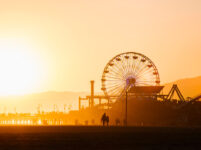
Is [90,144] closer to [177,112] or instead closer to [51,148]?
[51,148]

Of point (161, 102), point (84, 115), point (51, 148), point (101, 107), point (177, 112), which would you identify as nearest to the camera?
point (51, 148)

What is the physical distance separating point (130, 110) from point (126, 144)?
8327 cm

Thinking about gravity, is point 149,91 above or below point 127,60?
below

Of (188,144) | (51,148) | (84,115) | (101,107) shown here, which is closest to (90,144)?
(51,148)

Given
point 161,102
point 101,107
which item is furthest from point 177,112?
point 101,107

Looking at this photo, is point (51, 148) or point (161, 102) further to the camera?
point (161, 102)

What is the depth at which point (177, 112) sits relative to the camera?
97.8 metres

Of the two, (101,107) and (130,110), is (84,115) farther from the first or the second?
(130,110)

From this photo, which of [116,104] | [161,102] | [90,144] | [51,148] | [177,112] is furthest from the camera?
[116,104]

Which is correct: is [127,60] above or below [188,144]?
above

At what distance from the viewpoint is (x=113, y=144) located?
2744 centimetres

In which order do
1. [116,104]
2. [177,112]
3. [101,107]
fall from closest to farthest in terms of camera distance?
[177,112] → [116,104] → [101,107]

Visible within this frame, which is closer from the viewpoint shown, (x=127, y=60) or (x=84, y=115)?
(x=127, y=60)

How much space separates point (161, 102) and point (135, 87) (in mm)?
7054
